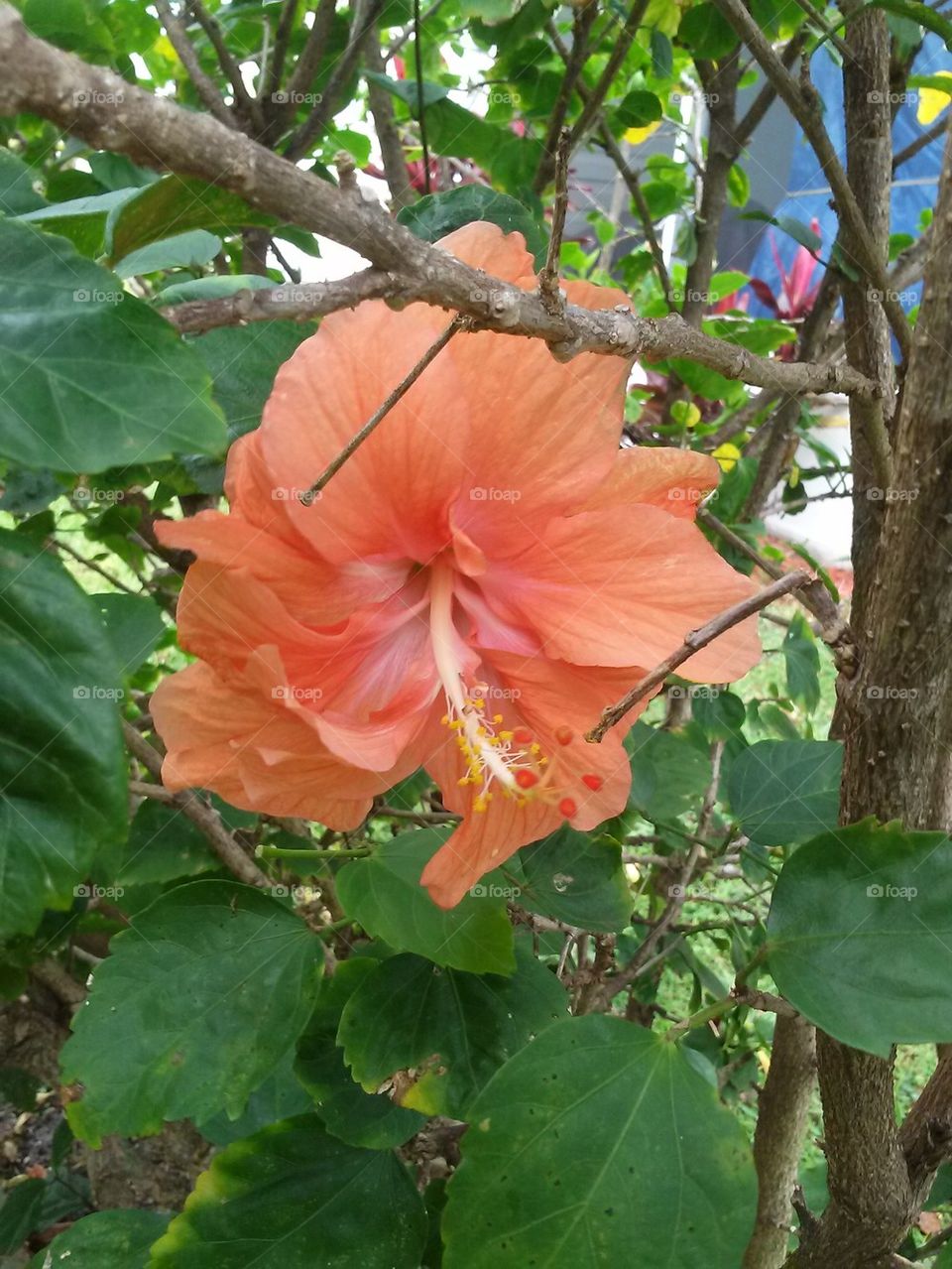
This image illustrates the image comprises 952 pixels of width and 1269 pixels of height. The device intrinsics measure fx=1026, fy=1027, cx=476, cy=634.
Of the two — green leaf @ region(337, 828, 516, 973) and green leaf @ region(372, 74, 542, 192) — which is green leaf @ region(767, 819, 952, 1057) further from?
green leaf @ region(372, 74, 542, 192)

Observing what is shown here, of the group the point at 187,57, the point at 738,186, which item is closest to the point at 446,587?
the point at 187,57

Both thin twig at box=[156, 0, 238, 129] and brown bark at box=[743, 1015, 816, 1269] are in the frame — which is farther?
thin twig at box=[156, 0, 238, 129]

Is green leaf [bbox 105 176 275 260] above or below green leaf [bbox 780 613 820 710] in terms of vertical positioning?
above

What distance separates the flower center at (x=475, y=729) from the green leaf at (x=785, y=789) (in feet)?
1.27

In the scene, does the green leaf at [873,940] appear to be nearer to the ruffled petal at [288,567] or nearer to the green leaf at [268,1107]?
the ruffled petal at [288,567]

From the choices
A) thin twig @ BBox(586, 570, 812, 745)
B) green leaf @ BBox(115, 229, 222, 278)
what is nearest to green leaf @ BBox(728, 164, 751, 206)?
green leaf @ BBox(115, 229, 222, 278)

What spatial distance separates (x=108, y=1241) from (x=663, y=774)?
0.67 meters

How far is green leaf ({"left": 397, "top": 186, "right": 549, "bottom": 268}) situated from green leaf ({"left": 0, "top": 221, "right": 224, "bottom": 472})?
0.40 m

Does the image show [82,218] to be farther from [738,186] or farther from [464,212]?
[738,186]

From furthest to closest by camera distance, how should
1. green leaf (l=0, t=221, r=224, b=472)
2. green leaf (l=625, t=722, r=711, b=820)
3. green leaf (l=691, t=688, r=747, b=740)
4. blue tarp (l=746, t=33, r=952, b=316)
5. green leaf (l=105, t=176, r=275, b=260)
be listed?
blue tarp (l=746, t=33, r=952, b=316) → green leaf (l=691, t=688, r=747, b=740) → green leaf (l=625, t=722, r=711, b=820) → green leaf (l=105, t=176, r=275, b=260) → green leaf (l=0, t=221, r=224, b=472)

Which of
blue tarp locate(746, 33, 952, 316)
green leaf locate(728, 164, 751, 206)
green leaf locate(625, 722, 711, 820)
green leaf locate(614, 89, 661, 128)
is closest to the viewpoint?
green leaf locate(625, 722, 711, 820)

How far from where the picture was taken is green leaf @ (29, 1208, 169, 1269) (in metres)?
0.89

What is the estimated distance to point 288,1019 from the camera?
0.78m

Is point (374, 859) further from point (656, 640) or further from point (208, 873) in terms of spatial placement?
point (656, 640)
